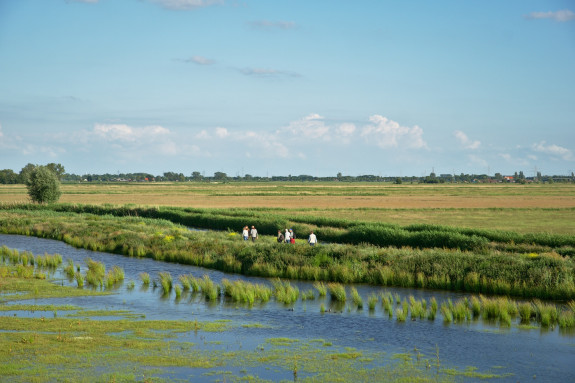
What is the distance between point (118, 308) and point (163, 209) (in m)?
57.8

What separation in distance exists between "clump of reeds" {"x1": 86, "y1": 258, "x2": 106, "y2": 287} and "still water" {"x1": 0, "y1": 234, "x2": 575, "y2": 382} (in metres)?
1.87

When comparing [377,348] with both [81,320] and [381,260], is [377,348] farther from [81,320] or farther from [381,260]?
[381,260]

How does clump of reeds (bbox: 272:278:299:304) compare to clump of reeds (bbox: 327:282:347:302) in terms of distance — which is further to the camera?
clump of reeds (bbox: 327:282:347:302)

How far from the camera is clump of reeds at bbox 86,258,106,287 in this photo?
109ft

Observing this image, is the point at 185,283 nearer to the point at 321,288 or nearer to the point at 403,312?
the point at 321,288

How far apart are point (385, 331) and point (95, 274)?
1888 centimetres

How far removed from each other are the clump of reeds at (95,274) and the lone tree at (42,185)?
2599 inches

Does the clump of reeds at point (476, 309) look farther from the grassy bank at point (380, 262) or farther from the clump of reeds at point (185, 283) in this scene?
the clump of reeds at point (185, 283)

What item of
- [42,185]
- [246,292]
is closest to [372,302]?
[246,292]

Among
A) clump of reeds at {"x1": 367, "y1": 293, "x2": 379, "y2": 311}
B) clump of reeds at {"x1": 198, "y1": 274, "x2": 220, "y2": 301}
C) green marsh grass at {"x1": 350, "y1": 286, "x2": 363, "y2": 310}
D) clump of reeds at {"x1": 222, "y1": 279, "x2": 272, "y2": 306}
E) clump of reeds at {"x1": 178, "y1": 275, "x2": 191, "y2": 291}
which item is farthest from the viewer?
clump of reeds at {"x1": 178, "y1": 275, "x2": 191, "y2": 291}

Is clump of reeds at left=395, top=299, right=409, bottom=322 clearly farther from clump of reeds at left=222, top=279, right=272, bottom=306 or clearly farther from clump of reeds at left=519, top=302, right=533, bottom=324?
clump of reeds at left=222, top=279, right=272, bottom=306

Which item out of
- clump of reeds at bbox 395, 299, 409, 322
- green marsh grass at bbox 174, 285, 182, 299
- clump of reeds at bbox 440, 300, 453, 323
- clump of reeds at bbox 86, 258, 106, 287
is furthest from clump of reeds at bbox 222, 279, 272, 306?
clump of reeds at bbox 440, 300, 453, 323

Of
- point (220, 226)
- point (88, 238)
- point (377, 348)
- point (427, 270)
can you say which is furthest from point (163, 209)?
point (377, 348)

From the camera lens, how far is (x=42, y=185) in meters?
97.2
